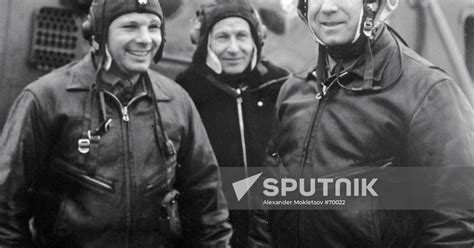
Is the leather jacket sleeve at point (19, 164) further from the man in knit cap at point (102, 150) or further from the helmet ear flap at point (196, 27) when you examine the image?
the helmet ear flap at point (196, 27)

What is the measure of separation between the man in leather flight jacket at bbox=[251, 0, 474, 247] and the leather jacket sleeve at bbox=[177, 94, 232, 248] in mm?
332

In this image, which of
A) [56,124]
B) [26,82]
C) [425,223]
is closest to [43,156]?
[56,124]

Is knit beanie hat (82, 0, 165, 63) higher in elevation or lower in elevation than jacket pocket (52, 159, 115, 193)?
higher

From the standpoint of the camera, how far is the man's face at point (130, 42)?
240 centimetres

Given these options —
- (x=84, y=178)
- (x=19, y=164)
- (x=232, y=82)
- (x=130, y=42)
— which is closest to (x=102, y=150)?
(x=84, y=178)

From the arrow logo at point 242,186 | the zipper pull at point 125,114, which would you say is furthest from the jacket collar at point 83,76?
the arrow logo at point 242,186

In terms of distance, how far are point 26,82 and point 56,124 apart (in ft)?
2.47

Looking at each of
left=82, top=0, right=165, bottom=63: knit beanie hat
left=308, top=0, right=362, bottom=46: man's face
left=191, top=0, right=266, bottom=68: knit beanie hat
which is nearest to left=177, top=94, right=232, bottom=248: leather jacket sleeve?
left=82, top=0, right=165, bottom=63: knit beanie hat

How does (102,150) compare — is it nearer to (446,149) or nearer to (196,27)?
(196,27)

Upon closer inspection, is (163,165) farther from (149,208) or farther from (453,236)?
(453,236)

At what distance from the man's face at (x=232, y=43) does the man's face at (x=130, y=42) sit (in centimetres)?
61

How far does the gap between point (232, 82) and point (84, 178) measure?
1018 millimetres

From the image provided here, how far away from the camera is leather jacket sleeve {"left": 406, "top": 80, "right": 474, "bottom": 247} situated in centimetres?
190

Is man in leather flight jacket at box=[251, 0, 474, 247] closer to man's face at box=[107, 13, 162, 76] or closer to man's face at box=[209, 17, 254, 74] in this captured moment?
man's face at box=[107, 13, 162, 76]
